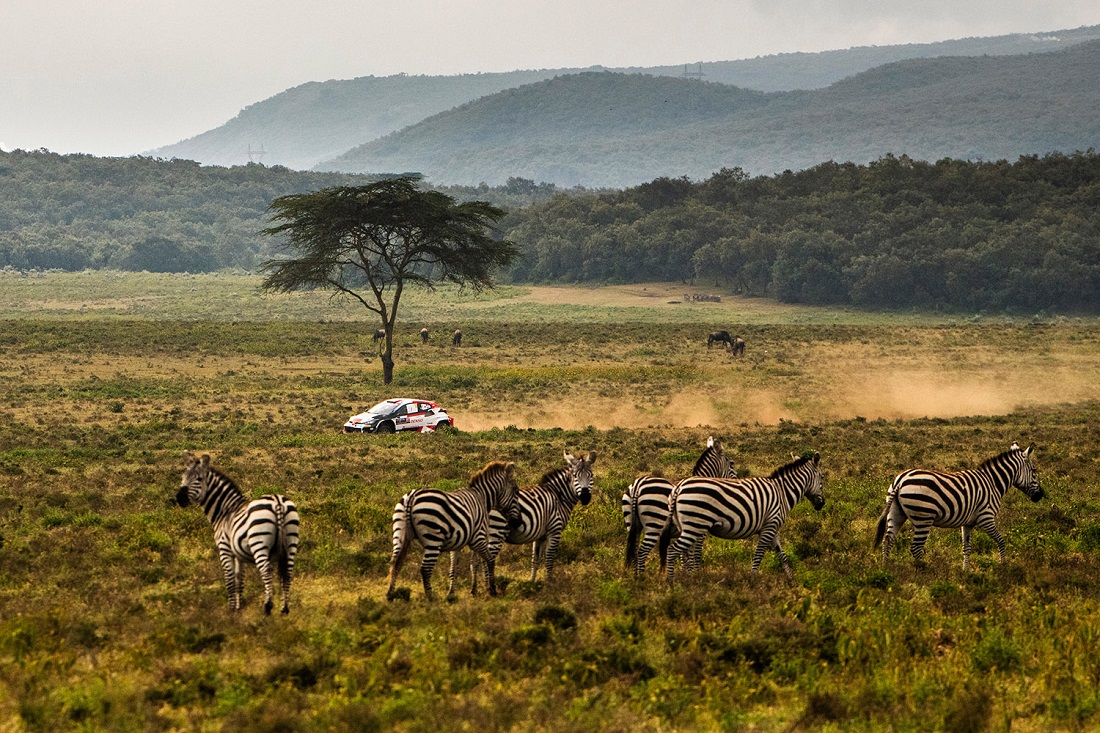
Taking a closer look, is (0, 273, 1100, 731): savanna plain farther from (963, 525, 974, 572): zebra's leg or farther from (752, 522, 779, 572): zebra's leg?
(752, 522, 779, 572): zebra's leg

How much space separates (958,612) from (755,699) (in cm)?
474

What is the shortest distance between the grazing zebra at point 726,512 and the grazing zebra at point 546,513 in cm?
137

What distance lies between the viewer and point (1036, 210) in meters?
124

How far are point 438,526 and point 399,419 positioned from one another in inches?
1023

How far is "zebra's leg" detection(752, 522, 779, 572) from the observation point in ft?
57.6

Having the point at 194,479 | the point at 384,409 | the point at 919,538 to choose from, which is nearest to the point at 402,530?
the point at 194,479

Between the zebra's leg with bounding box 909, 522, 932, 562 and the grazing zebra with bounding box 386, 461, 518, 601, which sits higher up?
the grazing zebra with bounding box 386, 461, 518, 601

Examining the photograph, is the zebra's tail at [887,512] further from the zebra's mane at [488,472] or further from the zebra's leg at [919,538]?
the zebra's mane at [488,472]

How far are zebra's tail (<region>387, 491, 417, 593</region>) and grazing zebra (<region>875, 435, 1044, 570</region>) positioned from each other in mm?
7703

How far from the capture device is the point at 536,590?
16875 millimetres

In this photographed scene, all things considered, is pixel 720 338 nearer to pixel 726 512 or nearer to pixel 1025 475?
pixel 1025 475

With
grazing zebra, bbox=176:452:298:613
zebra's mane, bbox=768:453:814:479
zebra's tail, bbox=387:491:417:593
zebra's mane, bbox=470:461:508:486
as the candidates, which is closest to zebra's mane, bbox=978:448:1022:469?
zebra's mane, bbox=768:453:814:479

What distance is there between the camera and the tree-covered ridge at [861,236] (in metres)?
114

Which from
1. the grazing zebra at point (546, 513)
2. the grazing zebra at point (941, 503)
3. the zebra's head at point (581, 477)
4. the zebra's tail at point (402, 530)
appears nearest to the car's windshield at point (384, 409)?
the grazing zebra at point (546, 513)
